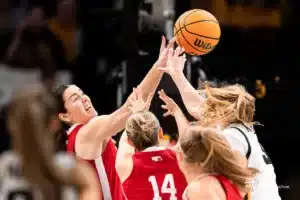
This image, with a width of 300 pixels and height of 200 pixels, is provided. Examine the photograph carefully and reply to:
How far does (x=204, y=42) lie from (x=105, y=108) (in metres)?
2.82

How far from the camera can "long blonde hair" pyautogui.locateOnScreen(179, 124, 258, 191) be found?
313cm

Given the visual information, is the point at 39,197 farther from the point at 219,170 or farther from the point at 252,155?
the point at 252,155

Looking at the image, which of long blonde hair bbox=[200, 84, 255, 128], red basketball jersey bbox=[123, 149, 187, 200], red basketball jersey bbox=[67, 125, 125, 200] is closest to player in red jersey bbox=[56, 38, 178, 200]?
red basketball jersey bbox=[67, 125, 125, 200]

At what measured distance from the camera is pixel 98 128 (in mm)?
4004

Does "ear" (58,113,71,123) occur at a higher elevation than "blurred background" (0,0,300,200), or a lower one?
higher

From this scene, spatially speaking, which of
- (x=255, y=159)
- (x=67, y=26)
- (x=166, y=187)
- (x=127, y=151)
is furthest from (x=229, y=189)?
(x=67, y=26)

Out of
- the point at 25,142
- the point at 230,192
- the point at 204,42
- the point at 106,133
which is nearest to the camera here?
the point at 25,142

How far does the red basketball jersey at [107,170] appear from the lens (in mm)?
4152

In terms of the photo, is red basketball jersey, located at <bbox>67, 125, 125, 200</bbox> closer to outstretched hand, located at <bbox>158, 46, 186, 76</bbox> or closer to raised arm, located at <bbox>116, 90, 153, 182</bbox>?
A: raised arm, located at <bbox>116, 90, 153, 182</bbox>

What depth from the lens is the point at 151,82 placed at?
164 inches

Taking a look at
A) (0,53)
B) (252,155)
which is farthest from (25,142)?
(0,53)

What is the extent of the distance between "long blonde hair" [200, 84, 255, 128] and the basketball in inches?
24.3

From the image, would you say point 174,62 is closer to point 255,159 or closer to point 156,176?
point 156,176

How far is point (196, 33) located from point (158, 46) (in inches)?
90.9
